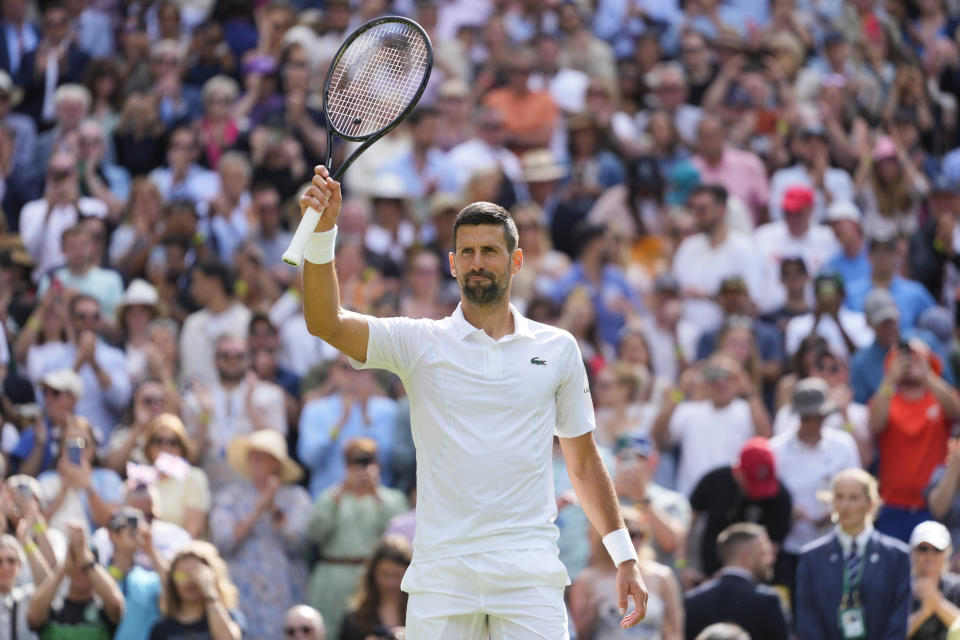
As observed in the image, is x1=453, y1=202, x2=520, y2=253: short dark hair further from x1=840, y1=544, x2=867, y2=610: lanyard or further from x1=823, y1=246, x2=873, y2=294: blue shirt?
x1=823, y1=246, x2=873, y2=294: blue shirt

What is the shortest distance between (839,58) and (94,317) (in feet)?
30.6

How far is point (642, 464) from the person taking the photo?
10.4 metres

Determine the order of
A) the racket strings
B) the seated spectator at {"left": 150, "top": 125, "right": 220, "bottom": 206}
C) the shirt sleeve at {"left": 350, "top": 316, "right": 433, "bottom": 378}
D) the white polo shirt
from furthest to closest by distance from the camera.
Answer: the seated spectator at {"left": 150, "top": 125, "right": 220, "bottom": 206} < the racket strings < the shirt sleeve at {"left": 350, "top": 316, "right": 433, "bottom": 378} < the white polo shirt

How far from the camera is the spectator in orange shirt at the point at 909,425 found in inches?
444

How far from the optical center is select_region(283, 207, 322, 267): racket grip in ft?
17.9

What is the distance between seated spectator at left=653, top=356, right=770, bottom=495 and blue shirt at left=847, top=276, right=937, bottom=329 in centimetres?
216

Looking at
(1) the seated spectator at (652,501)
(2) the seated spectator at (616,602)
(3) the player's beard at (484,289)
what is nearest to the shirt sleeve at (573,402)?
(3) the player's beard at (484,289)

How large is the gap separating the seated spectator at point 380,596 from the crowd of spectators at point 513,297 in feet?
0.06

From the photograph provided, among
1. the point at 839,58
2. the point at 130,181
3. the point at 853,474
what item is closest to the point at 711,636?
the point at 853,474

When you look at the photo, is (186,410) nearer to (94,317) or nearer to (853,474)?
(94,317)

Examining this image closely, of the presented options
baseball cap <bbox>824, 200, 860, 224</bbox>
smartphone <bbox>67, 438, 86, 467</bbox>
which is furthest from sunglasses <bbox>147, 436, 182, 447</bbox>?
baseball cap <bbox>824, 200, 860, 224</bbox>

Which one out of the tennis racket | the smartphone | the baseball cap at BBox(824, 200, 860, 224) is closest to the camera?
the tennis racket

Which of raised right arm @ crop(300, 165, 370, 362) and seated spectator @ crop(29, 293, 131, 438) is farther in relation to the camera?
seated spectator @ crop(29, 293, 131, 438)

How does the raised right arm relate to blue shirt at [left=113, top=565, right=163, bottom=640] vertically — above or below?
above
